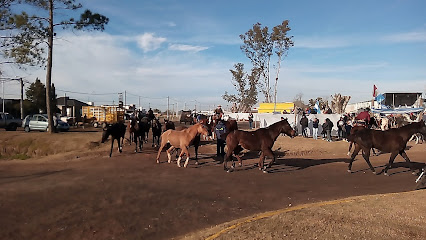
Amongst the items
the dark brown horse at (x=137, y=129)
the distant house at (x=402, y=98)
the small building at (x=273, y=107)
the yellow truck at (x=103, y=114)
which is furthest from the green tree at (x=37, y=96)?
the distant house at (x=402, y=98)

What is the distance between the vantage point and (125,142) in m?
22.2

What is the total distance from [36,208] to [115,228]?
8.74 feet

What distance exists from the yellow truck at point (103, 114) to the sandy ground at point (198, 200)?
2326cm

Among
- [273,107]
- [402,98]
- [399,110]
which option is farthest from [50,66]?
[402,98]

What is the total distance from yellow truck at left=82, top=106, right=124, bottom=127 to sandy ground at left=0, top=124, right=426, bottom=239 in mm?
23265

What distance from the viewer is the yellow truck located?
130 feet

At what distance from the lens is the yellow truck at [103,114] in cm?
3963

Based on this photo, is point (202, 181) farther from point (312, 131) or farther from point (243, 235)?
point (312, 131)

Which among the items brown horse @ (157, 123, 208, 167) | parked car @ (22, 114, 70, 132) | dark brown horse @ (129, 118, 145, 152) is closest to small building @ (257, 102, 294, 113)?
parked car @ (22, 114, 70, 132)

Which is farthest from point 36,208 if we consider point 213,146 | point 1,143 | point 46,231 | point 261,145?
point 1,143

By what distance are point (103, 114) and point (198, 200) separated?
121 ft

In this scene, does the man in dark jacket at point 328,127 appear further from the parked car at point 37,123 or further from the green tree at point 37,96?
the green tree at point 37,96

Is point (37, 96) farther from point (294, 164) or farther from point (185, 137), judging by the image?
point (294, 164)

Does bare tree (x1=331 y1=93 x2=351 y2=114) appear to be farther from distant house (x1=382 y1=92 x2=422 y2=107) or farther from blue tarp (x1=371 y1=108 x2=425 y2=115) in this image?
distant house (x1=382 y1=92 x2=422 y2=107)
